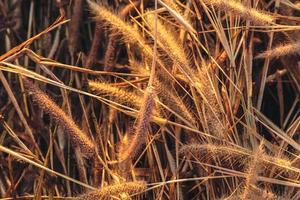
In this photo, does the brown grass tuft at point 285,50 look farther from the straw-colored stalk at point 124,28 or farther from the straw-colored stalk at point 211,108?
the straw-colored stalk at point 124,28

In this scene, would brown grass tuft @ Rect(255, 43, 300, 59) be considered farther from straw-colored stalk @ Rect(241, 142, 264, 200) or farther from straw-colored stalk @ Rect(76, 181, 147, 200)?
straw-colored stalk @ Rect(76, 181, 147, 200)

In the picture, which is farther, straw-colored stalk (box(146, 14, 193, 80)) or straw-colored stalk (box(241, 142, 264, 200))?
straw-colored stalk (box(146, 14, 193, 80))

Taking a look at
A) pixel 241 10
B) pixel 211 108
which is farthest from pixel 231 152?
pixel 241 10

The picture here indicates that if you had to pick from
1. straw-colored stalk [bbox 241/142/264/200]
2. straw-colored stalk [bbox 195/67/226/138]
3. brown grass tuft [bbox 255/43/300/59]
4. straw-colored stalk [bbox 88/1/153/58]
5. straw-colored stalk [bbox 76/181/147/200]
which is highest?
straw-colored stalk [bbox 88/1/153/58]

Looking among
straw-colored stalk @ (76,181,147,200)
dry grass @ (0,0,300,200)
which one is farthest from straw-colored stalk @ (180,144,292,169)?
straw-colored stalk @ (76,181,147,200)

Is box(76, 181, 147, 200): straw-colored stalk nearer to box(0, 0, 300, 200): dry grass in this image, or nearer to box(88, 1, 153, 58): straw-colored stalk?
box(0, 0, 300, 200): dry grass

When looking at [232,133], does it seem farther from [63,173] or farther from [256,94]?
[63,173]

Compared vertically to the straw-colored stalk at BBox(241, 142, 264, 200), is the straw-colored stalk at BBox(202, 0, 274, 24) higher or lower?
higher

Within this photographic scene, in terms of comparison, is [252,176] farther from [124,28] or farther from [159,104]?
[124,28]
